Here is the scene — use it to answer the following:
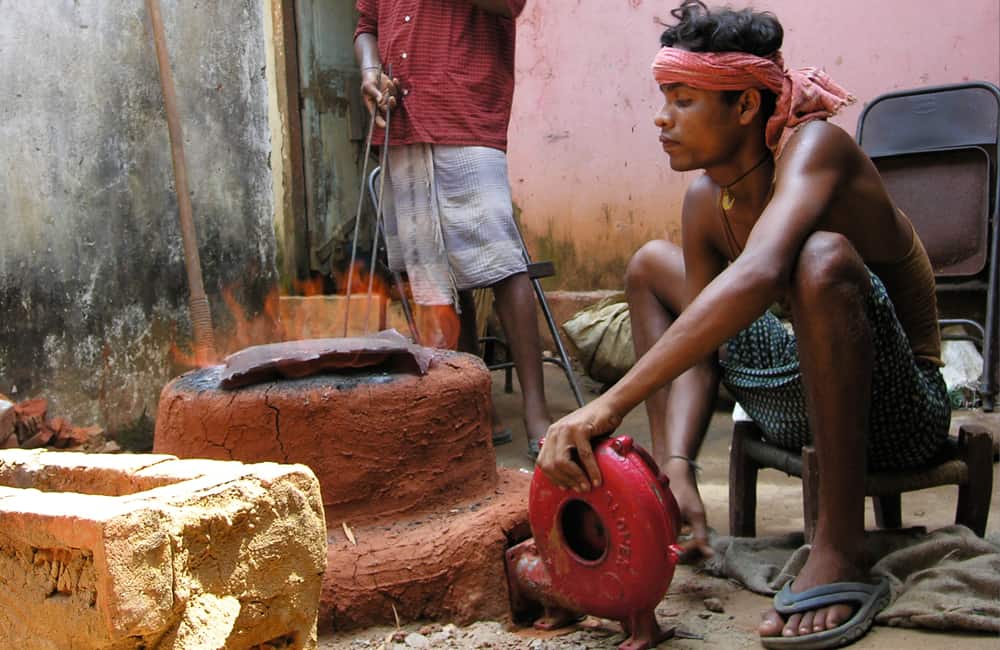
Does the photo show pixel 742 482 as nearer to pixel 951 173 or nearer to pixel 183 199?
pixel 951 173

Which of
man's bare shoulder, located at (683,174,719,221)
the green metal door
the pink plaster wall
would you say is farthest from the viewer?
the green metal door

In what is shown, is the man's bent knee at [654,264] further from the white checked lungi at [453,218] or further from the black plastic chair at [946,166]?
the black plastic chair at [946,166]

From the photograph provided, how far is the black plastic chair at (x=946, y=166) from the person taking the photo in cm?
459

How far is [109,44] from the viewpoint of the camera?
4.35m

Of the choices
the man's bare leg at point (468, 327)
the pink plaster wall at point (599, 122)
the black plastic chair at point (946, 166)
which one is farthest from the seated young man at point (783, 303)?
the pink plaster wall at point (599, 122)

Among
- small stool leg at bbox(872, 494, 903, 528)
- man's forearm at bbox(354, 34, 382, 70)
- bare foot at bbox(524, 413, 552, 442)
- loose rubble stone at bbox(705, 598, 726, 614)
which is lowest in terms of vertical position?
bare foot at bbox(524, 413, 552, 442)

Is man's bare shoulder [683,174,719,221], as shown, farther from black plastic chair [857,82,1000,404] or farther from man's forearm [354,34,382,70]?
black plastic chair [857,82,1000,404]

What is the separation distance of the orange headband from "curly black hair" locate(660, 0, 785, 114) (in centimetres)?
2

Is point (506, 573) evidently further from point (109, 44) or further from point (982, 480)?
point (109, 44)

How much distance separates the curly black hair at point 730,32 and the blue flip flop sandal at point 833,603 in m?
1.21

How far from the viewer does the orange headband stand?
237 centimetres

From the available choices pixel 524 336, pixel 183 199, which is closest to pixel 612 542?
pixel 524 336

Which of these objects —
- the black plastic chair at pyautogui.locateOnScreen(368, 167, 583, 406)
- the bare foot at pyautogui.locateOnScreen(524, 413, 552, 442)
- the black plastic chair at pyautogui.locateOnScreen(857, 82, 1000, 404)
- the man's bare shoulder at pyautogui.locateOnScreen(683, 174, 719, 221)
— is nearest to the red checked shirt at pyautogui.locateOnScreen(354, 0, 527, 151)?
the black plastic chair at pyautogui.locateOnScreen(368, 167, 583, 406)

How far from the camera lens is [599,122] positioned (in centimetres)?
601
